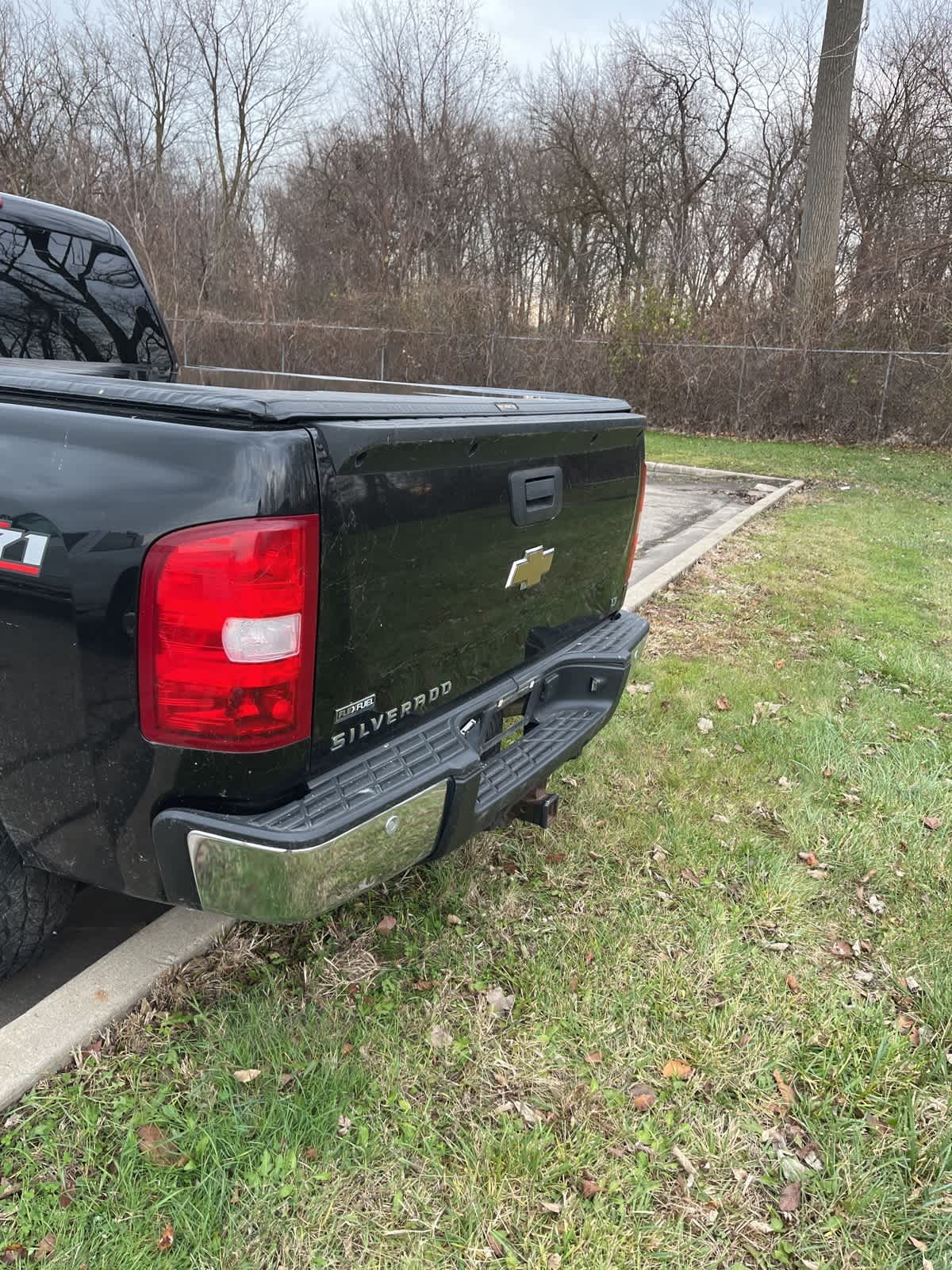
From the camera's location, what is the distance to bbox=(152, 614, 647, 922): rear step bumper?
176 centimetres

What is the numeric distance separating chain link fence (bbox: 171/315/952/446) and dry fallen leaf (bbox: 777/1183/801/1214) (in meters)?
15.6

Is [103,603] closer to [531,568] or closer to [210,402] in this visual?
[210,402]

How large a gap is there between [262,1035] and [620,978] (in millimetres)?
1007

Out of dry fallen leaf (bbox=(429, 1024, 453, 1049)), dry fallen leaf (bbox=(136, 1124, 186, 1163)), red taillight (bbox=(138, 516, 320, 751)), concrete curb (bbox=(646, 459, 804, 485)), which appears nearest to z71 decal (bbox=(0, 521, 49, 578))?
red taillight (bbox=(138, 516, 320, 751))

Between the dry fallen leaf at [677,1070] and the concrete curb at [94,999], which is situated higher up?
the concrete curb at [94,999]

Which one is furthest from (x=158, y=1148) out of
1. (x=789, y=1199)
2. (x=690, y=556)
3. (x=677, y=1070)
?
(x=690, y=556)

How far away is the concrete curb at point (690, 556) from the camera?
6.16 m

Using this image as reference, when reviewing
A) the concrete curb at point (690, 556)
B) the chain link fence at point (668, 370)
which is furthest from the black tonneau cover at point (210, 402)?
the chain link fence at point (668, 370)

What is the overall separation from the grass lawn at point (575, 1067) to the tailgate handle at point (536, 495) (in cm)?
127

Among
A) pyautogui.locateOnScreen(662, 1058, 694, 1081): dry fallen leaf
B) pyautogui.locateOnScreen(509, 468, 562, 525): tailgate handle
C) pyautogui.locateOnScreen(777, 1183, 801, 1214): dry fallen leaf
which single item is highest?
pyautogui.locateOnScreen(509, 468, 562, 525): tailgate handle

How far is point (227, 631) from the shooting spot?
5.56 feet

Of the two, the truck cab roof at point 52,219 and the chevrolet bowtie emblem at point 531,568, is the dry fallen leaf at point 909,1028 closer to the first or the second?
the chevrolet bowtie emblem at point 531,568

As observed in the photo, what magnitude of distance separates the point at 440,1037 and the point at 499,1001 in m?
0.22

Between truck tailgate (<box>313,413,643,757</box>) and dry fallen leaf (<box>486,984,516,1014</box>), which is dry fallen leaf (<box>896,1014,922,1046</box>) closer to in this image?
dry fallen leaf (<box>486,984,516,1014</box>)
